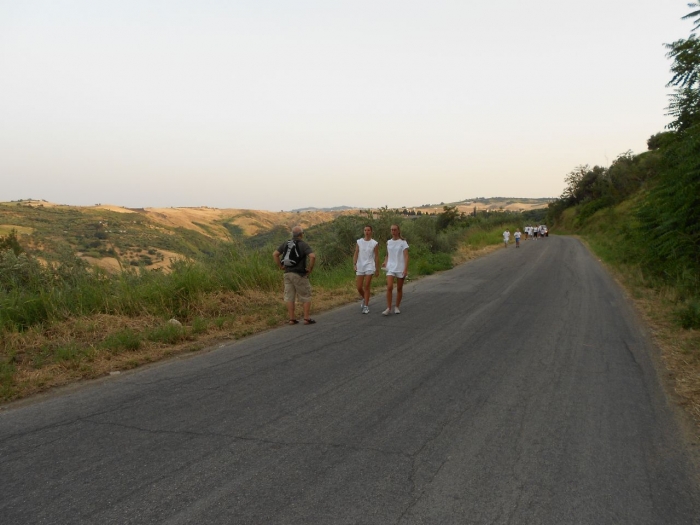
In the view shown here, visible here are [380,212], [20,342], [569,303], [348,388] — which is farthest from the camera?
[380,212]

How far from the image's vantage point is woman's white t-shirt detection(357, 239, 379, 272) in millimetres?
9773

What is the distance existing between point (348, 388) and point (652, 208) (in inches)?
508

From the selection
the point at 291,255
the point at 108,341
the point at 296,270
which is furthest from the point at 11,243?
the point at 296,270

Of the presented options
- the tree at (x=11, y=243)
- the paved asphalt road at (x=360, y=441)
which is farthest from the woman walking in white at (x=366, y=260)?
the tree at (x=11, y=243)

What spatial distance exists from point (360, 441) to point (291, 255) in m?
5.18

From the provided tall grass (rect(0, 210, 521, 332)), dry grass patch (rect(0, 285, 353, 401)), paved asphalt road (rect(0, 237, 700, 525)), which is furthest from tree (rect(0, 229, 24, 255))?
paved asphalt road (rect(0, 237, 700, 525))

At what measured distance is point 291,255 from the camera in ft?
28.0

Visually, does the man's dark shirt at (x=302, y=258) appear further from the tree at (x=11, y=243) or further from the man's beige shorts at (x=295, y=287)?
the tree at (x=11, y=243)

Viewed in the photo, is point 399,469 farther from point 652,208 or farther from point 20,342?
Result: point 652,208

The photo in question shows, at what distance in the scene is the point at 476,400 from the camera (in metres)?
4.71

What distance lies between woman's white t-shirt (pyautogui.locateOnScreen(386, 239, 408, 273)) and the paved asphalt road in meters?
2.92

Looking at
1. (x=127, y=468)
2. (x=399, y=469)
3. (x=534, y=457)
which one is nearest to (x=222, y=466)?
(x=127, y=468)

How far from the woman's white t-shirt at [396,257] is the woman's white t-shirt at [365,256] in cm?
34

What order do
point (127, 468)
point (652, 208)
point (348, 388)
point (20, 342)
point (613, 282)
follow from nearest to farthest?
1. point (127, 468)
2. point (348, 388)
3. point (20, 342)
4. point (652, 208)
5. point (613, 282)
